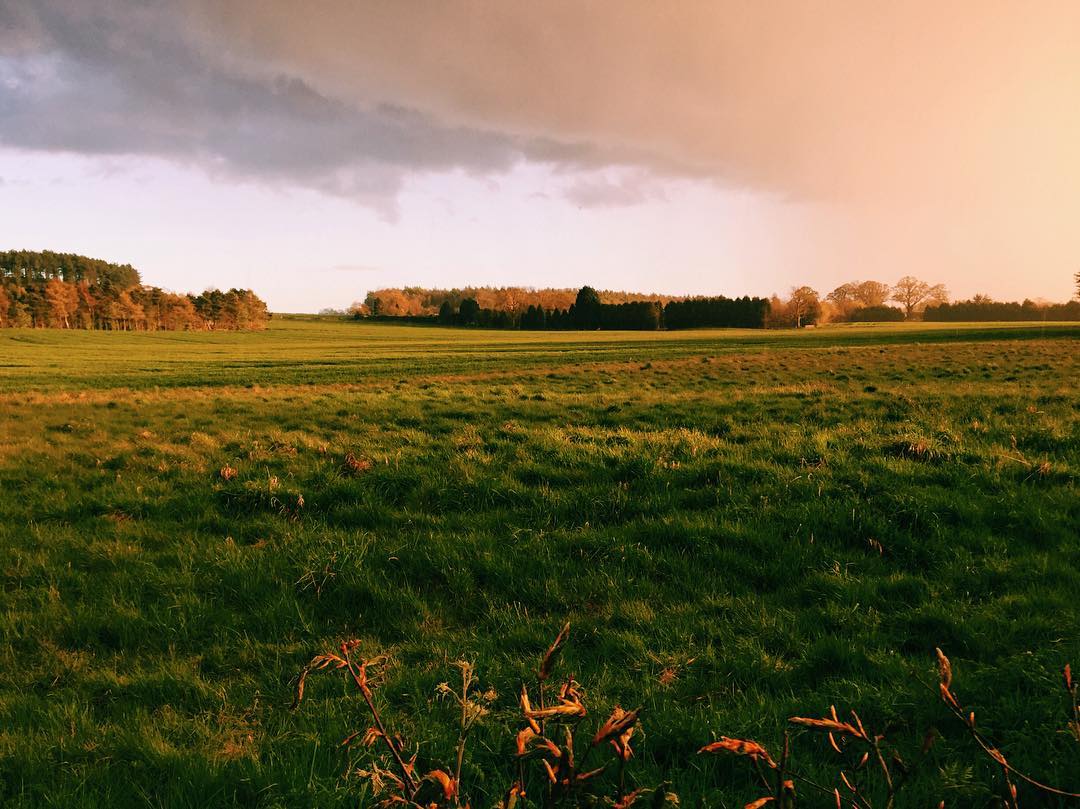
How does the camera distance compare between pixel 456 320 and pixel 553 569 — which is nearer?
pixel 553 569

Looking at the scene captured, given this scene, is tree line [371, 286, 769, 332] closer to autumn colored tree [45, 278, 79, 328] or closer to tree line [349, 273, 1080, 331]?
tree line [349, 273, 1080, 331]

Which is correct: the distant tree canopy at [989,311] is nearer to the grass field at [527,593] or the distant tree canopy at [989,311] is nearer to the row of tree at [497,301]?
the row of tree at [497,301]

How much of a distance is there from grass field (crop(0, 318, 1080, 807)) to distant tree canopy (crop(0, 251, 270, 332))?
117m

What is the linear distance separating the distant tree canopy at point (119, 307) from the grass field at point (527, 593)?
116883 millimetres

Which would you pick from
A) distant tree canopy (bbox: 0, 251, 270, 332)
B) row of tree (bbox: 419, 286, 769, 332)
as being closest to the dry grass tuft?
row of tree (bbox: 419, 286, 769, 332)

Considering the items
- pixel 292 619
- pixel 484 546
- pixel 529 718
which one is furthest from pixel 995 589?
pixel 292 619

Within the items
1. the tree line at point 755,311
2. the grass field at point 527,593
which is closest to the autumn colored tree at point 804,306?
the tree line at point 755,311

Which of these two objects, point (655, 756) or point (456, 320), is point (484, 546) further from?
point (456, 320)

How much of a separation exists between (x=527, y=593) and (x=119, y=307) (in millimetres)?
126737

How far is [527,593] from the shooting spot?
16.0 feet

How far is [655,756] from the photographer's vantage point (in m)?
3.13

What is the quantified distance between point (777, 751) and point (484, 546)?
324 cm

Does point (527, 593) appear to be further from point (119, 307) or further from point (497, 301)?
point (497, 301)

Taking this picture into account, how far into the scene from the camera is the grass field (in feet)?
10.3
